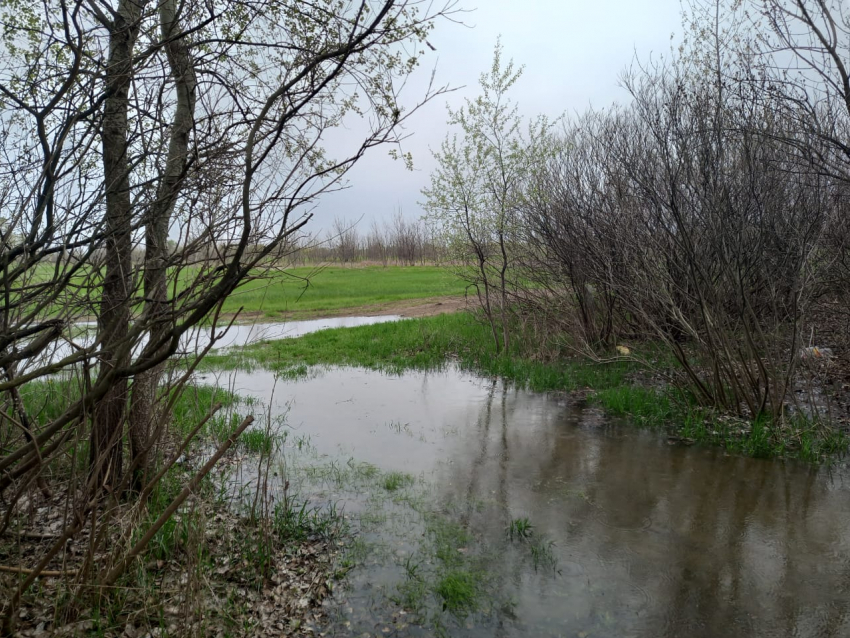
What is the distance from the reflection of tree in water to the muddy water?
0.05ft

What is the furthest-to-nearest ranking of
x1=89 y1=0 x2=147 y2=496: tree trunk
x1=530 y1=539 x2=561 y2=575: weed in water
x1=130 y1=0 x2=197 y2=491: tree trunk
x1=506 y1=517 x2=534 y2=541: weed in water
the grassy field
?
the grassy field → x1=506 y1=517 x2=534 y2=541: weed in water → x1=530 y1=539 x2=561 y2=575: weed in water → x1=130 y1=0 x2=197 y2=491: tree trunk → x1=89 y1=0 x2=147 y2=496: tree trunk

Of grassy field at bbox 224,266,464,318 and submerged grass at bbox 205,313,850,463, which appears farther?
grassy field at bbox 224,266,464,318

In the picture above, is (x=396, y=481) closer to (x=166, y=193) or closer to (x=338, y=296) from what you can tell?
(x=166, y=193)

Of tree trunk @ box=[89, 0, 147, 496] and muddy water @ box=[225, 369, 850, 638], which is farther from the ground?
tree trunk @ box=[89, 0, 147, 496]

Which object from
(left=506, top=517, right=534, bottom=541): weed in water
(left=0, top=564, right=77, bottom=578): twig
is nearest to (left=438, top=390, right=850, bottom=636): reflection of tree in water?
(left=506, top=517, right=534, bottom=541): weed in water

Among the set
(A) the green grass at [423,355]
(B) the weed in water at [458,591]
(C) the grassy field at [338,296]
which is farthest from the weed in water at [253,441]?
(C) the grassy field at [338,296]

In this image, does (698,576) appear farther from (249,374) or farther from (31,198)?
(249,374)

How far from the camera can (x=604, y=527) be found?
5254 mm

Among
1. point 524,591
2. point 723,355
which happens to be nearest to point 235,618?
point 524,591

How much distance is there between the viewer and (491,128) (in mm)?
12461

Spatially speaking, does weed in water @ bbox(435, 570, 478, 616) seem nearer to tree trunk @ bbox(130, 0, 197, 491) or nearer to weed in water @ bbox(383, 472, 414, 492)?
weed in water @ bbox(383, 472, 414, 492)

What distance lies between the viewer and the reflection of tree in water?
4.02 meters

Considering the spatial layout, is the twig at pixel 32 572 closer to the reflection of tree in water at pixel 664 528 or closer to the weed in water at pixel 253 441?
the reflection of tree in water at pixel 664 528

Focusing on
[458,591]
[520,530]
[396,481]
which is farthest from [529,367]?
[458,591]
